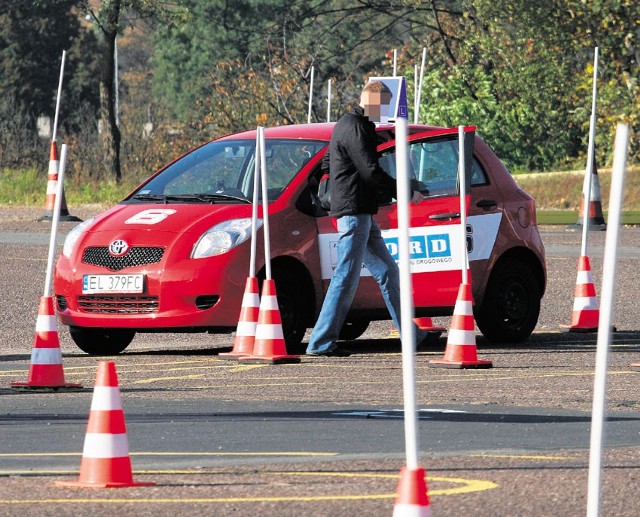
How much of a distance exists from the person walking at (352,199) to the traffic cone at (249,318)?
0.46 m

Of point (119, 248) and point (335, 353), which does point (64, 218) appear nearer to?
point (119, 248)

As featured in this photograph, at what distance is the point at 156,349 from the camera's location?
1376 cm

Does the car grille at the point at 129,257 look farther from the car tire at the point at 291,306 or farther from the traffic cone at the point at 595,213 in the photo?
the traffic cone at the point at 595,213

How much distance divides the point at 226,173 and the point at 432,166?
152cm

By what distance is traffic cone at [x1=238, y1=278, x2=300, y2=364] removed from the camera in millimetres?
12164

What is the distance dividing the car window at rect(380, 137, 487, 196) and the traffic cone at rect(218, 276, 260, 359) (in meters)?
1.74

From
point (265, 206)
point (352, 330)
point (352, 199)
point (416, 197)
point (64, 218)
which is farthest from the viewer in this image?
point (64, 218)

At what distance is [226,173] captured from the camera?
13.5m

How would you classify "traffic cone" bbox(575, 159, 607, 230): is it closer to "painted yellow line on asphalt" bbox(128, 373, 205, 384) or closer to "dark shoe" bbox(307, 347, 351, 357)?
"dark shoe" bbox(307, 347, 351, 357)

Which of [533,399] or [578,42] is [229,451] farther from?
[578,42]

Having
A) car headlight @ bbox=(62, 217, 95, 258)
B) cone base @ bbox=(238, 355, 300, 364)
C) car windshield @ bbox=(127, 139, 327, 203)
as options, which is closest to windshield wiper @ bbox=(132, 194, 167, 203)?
car windshield @ bbox=(127, 139, 327, 203)

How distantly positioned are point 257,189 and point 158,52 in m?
77.3

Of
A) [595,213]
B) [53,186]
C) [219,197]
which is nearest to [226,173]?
[219,197]

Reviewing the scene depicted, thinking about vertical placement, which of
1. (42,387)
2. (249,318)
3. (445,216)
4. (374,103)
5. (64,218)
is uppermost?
(374,103)
